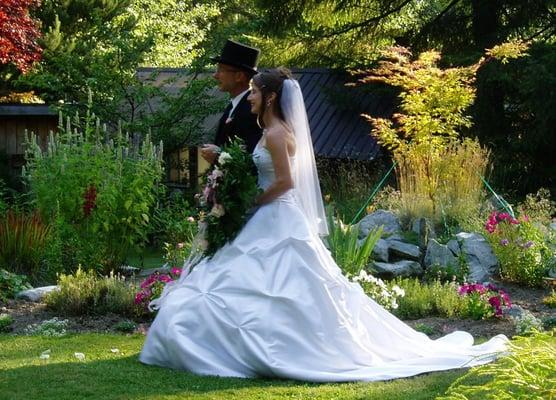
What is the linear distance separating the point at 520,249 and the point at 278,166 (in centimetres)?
431

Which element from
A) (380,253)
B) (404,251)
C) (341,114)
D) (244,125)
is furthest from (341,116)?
(244,125)

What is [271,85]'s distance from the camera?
687 cm

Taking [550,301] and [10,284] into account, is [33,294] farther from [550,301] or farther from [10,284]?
[550,301]

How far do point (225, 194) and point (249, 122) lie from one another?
2.90ft

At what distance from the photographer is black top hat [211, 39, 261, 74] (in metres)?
7.65

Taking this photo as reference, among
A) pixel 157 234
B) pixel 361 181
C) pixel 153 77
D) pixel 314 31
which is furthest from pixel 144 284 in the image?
pixel 314 31

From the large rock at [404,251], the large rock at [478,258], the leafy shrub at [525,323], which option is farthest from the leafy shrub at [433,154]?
the leafy shrub at [525,323]

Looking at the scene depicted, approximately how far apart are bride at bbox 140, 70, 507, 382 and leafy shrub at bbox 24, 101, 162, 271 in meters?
3.59

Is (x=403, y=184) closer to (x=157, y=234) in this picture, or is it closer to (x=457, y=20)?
(x=157, y=234)

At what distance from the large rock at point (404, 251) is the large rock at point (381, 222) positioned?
2.79ft

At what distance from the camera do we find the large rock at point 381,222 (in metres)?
12.0

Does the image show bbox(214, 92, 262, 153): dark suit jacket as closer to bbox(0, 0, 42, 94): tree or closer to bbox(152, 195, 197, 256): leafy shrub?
bbox(152, 195, 197, 256): leafy shrub

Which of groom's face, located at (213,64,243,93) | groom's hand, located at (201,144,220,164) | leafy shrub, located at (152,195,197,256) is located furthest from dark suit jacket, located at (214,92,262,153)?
leafy shrub, located at (152,195,197,256)

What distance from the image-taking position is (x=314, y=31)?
20.2 m
